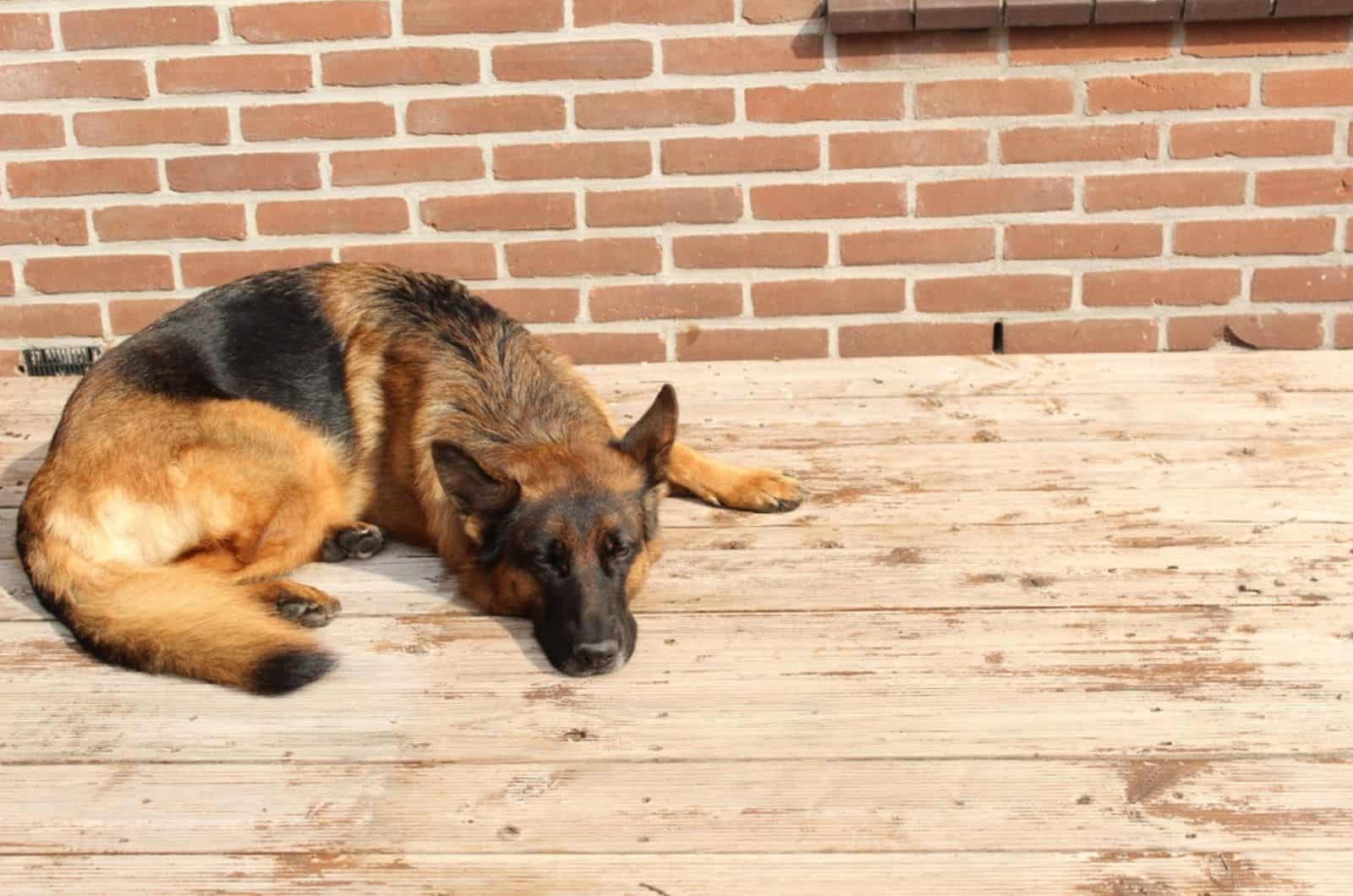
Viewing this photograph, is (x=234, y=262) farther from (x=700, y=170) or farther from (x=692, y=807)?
(x=692, y=807)

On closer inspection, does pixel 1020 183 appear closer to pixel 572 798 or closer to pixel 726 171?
pixel 726 171

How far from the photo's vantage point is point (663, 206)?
15.7 ft

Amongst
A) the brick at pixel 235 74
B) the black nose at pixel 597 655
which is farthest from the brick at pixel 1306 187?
the brick at pixel 235 74

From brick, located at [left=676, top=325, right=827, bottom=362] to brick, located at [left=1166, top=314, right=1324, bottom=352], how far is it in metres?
1.23

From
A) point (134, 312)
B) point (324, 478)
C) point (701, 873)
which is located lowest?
point (701, 873)

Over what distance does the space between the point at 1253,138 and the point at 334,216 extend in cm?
309

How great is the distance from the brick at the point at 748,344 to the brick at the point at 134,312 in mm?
1797

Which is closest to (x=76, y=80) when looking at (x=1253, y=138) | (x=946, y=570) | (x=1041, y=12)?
(x=1041, y=12)

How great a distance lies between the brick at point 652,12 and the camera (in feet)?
15.0

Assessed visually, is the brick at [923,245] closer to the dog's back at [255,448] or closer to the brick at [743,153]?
the brick at [743,153]

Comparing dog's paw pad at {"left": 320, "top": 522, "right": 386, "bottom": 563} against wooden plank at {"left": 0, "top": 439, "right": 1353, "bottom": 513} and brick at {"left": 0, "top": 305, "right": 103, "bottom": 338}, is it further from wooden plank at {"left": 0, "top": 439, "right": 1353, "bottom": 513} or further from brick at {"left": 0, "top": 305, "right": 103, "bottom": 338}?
brick at {"left": 0, "top": 305, "right": 103, "bottom": 338}

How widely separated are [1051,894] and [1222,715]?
2.31ft

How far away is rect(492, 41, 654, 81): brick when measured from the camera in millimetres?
4633

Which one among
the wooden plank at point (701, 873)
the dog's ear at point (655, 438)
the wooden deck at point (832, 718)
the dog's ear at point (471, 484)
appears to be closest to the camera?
the wooden plank at point (701, 873)
